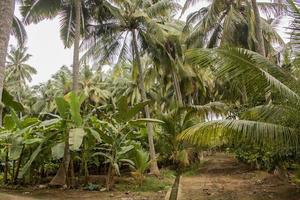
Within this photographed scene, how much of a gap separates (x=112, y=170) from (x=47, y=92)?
2695cm

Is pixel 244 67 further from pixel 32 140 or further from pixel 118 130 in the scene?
pixel 32 140

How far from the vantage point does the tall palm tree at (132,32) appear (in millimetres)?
16406

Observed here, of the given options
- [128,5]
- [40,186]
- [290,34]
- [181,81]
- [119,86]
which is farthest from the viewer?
[119,86]

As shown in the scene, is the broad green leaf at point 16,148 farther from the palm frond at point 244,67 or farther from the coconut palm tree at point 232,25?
the coconut palm tree at point 232,25

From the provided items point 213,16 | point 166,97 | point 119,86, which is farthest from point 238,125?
point 119,86

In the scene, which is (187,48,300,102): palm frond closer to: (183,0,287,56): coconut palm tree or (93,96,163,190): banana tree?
(93,96,163,190): banana tree

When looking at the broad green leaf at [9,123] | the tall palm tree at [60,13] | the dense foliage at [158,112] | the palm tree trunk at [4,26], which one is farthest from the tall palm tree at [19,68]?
the palm tree trunk at [4,26]

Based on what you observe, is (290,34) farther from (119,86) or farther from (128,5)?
(119,86)

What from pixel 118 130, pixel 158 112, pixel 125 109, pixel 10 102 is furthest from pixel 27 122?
pixel 158 112

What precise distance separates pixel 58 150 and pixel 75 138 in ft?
4.44

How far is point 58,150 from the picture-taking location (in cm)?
980

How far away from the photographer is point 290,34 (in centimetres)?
690

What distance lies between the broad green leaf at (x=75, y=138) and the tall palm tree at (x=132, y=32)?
692cm

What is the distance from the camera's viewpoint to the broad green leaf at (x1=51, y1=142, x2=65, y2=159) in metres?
9.62
